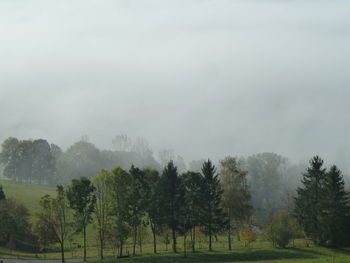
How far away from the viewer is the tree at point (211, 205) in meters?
93.6

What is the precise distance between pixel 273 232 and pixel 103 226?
3630cm

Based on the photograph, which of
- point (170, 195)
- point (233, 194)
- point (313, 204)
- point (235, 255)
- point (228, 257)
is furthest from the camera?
point (313, 204)

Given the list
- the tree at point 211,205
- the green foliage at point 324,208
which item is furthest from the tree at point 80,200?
the green foliage at point 324,208

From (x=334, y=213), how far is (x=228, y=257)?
29.1 m

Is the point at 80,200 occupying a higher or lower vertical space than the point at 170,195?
lower

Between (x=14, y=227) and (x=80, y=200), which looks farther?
(x=14, y=227)

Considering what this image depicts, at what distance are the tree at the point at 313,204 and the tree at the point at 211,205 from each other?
19.8 meters

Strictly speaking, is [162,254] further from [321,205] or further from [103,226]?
[321,205]

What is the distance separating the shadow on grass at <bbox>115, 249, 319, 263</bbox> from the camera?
254 feet

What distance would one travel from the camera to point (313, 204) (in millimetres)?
98500

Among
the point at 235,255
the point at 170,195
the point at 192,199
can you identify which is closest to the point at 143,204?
the point at 170,195

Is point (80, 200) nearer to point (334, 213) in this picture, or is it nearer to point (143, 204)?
point (143, 204)

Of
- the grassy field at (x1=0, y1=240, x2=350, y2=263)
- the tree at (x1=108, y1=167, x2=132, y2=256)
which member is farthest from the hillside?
the tree at (x1=108, y1=167, x2=132, y2=256)

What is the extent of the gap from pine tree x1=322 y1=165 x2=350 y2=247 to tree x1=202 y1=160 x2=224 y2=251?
22.8 m
